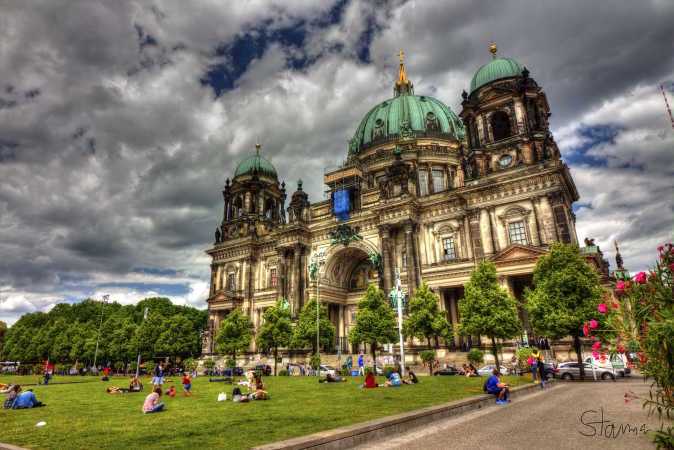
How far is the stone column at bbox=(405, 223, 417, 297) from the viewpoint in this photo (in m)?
38.4

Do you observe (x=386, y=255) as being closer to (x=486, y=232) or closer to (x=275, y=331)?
(x=486, y=232)

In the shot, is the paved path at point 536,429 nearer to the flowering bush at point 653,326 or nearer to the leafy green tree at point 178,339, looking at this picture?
the flowering bush at point 653,326

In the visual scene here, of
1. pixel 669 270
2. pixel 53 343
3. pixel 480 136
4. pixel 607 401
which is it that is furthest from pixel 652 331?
pixel 53 343

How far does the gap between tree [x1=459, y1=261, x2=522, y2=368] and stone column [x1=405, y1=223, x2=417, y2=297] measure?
971cm

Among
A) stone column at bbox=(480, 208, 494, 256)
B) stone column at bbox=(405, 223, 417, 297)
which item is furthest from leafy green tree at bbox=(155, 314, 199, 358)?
stone column at bbox=(480, 208, 494, 256)

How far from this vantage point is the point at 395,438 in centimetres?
901

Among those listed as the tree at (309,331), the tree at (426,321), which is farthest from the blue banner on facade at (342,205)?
the tree at (426,321)

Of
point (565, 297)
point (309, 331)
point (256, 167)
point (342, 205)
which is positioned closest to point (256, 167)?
point (256, 167)

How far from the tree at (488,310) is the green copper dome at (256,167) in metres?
41.3

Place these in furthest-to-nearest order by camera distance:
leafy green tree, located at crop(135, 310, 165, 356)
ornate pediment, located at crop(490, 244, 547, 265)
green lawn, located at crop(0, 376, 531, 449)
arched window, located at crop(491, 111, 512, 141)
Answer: leafy green tree, located at crop(135, 310, 165, 356) → arched window, located at crop(491, 111, 512, 141) → ornate pediment, located at crop(490, 244, 547, 265) → green lawn, located at crop(0, 376, 531, 449)

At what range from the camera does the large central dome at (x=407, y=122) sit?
5534 centimetres

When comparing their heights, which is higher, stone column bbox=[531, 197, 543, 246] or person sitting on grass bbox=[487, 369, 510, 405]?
stone column bbox=[531, 197, 543, 246]

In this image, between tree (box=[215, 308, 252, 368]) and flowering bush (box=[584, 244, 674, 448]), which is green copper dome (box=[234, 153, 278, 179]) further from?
flowering bush (box=[584, 244, 674, 448])

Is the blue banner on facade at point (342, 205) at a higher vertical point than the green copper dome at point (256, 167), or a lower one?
lower
